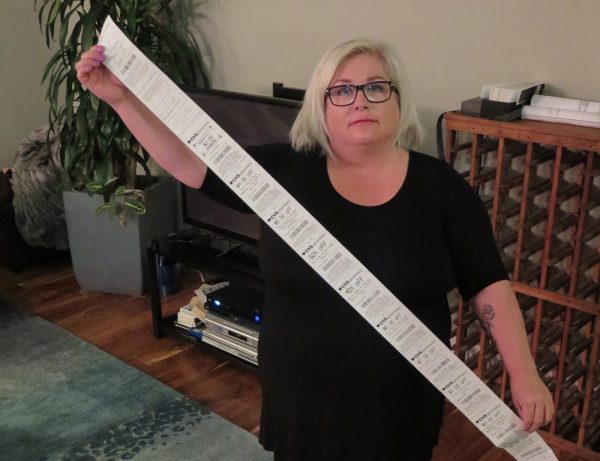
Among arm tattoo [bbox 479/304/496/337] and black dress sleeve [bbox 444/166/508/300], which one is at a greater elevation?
black dress sleeve [bbox 444/166/508/300]

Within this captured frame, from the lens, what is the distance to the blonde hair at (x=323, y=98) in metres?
1.30

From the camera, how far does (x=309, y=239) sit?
1231 mm

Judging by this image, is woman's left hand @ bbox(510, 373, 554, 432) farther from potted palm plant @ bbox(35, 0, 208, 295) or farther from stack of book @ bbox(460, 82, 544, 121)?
potted palm plant @ bbox(35, 0, 208, 295)

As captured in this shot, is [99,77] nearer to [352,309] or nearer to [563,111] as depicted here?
[352,309]

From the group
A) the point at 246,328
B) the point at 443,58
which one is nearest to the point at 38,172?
the point at 246,328

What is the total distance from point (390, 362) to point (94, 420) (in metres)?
1.39

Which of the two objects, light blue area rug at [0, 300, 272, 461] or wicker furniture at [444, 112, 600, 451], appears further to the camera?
light blue area rug at [0, 300, 272, 461]

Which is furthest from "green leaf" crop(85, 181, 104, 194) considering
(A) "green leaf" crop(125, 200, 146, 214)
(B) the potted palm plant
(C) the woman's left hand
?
(C) the woman's left hand

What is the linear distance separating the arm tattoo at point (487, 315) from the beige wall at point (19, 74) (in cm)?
337

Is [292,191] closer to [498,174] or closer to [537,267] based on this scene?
[498,174]

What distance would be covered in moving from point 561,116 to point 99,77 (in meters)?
1.26

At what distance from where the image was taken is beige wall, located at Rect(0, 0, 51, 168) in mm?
3809

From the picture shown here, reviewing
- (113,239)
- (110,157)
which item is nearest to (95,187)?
(110,157)

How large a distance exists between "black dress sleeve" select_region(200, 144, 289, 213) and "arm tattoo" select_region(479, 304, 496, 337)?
48cm
